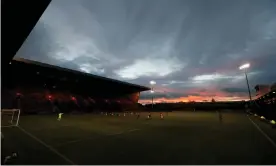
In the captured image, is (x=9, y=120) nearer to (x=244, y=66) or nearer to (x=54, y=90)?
(x=54, y=90)

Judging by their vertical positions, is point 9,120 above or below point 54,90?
below

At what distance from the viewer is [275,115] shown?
23.2 meters

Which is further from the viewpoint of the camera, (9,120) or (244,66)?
(244,66)

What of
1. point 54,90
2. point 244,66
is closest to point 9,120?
point 54,90

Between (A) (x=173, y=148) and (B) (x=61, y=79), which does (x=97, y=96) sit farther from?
(A) (x=173, y=148)


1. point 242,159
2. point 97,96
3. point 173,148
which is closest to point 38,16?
point 173,148

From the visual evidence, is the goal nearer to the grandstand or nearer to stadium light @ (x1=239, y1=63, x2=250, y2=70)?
the grandstand

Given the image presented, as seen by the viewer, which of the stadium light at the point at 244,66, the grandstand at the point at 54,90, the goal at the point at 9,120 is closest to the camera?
the goal at the point at 9,120

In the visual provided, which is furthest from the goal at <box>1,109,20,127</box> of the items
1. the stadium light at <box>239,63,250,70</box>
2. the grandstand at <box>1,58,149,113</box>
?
the stadium light at <box>239,63,250,70</box>

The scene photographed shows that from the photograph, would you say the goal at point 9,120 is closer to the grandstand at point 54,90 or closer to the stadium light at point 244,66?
the grandstand at point 54,90

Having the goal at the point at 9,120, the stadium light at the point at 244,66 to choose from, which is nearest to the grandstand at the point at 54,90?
the goal at the point at 9,120

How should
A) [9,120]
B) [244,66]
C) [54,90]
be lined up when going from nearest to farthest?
[9,120] → [244,66] → [54,90]

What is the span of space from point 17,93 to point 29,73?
5.16 metres

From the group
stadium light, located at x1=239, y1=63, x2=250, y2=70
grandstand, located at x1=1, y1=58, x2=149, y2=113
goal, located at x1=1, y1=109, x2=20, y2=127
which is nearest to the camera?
goal, located at x1=1, y1=109, x2=20, y2=127
